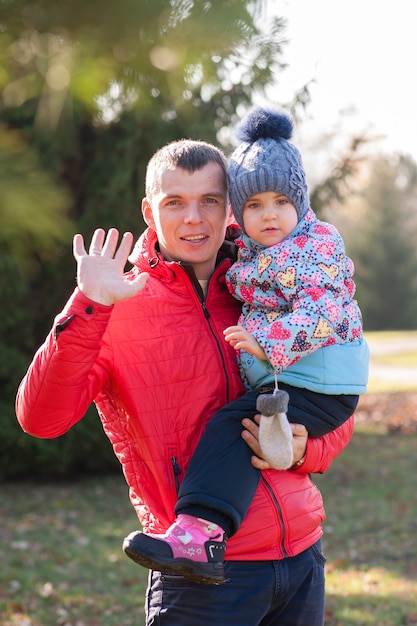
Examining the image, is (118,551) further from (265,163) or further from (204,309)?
(265,163)

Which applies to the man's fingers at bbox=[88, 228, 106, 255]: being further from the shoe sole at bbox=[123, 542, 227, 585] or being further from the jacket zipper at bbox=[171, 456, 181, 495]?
the shoe sole at bbox=[123, 542, 227, 585]

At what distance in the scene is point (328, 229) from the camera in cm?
261

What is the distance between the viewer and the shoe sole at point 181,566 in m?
2.15

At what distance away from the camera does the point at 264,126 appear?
261 cm

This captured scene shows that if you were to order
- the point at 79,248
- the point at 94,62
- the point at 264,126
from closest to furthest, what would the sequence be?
the point at 94,62
the point at 79,248
the point at 264,126

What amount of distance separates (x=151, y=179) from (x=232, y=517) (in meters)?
1.09

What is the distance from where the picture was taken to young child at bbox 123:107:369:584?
2240mm

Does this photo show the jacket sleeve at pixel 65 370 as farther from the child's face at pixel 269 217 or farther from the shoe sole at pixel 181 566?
the child's face at pixel 269 217

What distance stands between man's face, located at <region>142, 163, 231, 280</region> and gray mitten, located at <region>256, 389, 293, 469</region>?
0.52m

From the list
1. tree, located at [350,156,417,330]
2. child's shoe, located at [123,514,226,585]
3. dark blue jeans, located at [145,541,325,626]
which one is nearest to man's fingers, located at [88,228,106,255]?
child's shoe, located at [123,514,226,585]

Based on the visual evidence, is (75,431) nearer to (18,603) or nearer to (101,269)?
(18,603)

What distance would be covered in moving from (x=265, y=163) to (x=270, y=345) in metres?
0.58

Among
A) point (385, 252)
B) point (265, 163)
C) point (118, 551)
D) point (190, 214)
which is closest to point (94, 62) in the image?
point (190, 214)

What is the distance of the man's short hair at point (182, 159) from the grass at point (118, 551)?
139 inches
